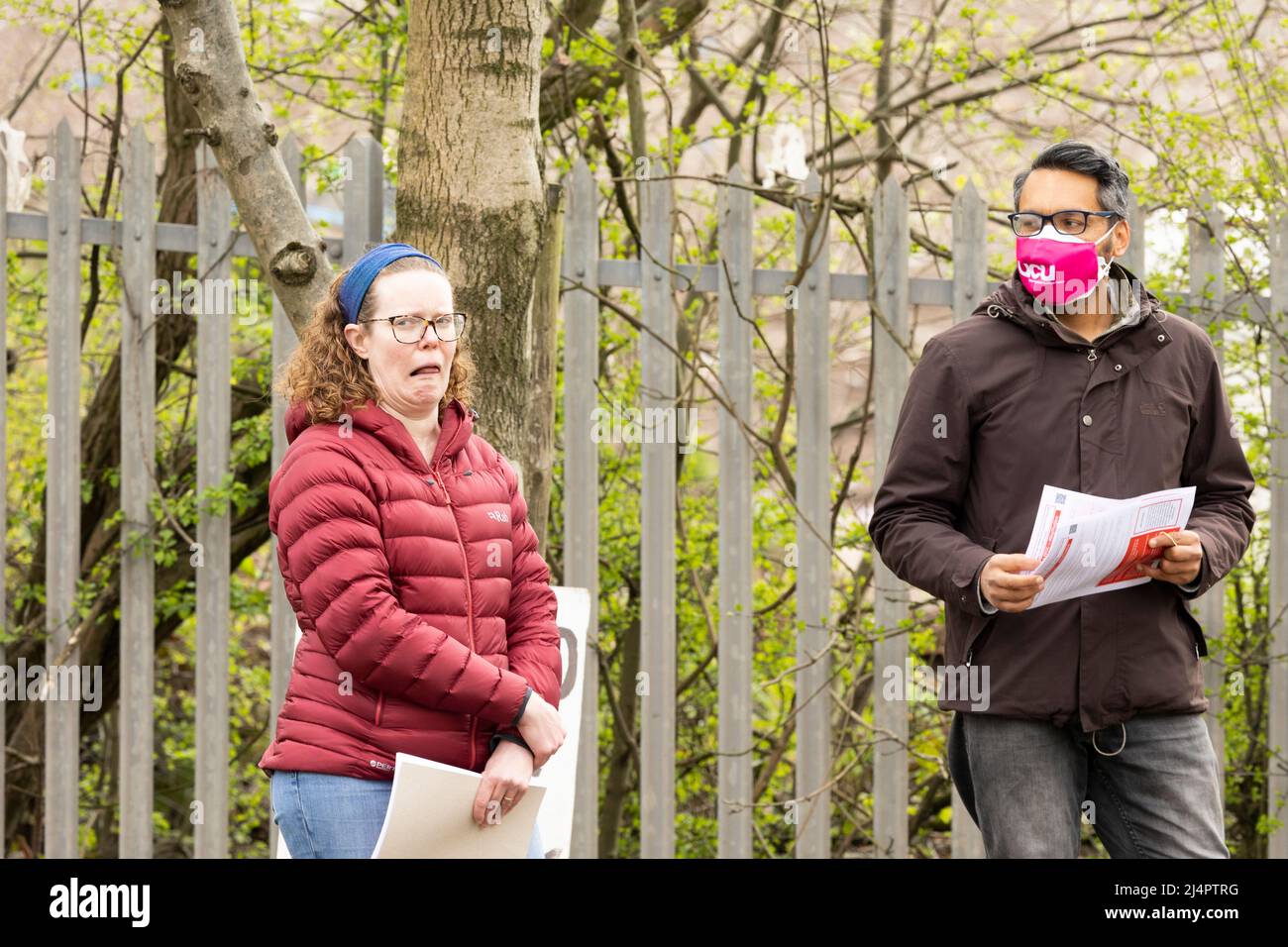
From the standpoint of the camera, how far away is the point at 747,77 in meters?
5.76

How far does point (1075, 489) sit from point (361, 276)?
4.41 ft

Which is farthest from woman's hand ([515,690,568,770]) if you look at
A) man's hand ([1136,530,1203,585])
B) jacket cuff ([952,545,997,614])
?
man's hand ([1136,530,1203,585])

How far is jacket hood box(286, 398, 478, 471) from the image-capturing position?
2430mm

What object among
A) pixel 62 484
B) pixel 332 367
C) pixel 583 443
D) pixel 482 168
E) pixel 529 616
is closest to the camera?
pixel 332 367

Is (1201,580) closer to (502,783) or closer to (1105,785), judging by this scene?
(1105,785)

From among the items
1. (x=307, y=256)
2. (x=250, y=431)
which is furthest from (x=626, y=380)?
(x=307, y=256)

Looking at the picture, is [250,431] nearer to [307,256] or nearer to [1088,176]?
[307,256]

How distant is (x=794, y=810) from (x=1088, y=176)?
81.6 inches

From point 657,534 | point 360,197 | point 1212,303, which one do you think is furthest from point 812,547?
point 360,197

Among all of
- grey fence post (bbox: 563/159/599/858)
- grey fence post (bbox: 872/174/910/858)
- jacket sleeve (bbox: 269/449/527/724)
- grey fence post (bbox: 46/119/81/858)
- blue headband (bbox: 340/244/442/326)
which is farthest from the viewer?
grey fence post (bbox: 872/174/910/858)

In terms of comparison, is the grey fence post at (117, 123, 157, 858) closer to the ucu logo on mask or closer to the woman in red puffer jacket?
the woman in red puffer jacket

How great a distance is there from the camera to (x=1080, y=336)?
2592 mm

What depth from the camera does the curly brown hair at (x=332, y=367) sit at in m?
2.46

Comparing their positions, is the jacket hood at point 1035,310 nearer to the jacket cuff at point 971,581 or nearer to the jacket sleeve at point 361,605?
the jacket cuff at point 971,581
